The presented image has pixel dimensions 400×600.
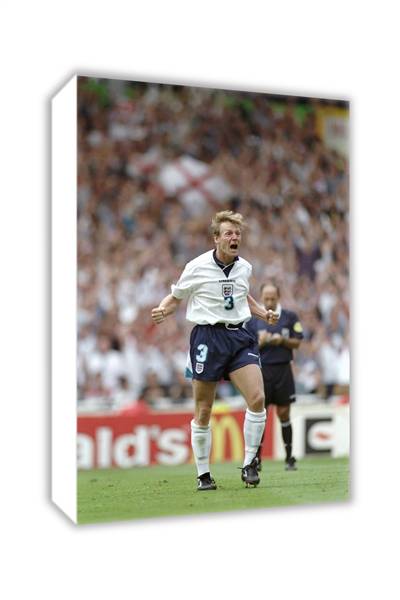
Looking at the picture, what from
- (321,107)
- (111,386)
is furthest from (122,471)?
(321,107)

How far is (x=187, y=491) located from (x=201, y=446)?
31 cm

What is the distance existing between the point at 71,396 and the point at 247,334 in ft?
3.87

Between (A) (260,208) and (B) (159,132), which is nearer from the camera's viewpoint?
(A) (260,208)

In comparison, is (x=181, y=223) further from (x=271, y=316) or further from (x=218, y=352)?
(x=218, y=352)

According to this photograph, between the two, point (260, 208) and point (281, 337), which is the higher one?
point (260, 208)

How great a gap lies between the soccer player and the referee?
19.0 inches

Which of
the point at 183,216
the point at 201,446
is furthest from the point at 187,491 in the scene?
the point at 183,216

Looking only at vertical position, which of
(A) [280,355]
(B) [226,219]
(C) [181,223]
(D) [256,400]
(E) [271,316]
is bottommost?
(D) [256,400]

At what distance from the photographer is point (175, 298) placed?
17.0 feet

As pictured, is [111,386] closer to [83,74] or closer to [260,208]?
[260,208]

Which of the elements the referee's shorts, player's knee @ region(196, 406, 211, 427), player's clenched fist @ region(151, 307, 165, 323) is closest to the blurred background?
the referee's shorts

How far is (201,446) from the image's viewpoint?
17.4 ft

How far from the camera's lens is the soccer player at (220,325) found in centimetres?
516

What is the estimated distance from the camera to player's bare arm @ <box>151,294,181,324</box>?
491 centimetres
